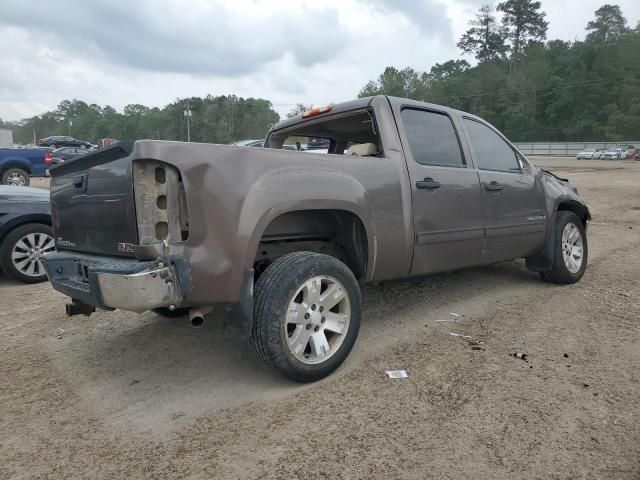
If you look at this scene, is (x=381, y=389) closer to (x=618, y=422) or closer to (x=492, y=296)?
(x=618, y=422)

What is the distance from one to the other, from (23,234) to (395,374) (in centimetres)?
444

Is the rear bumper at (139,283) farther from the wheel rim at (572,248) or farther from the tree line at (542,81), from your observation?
the tree line at (542,81)

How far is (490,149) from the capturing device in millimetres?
4441

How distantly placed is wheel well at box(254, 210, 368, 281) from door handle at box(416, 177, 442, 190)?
624 millimetres

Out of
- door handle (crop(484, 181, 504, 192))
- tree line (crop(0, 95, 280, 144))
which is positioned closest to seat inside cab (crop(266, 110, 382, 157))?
door handle (crop(484, 181, 504, 192))

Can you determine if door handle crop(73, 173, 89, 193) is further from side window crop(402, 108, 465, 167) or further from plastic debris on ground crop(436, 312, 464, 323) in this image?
plastic debris on ground crop(436, 312, 464, 323)

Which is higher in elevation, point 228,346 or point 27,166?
point 27,166

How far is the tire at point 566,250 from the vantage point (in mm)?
4840

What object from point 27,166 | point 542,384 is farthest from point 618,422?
point 27,166

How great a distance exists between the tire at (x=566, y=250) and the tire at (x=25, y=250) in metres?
5.43

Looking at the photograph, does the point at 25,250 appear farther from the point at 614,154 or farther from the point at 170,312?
the point at 614,154

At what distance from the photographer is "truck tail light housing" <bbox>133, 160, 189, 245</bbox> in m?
2.38

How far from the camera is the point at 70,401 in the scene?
8.93 ft

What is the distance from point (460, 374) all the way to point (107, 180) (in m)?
2.37
